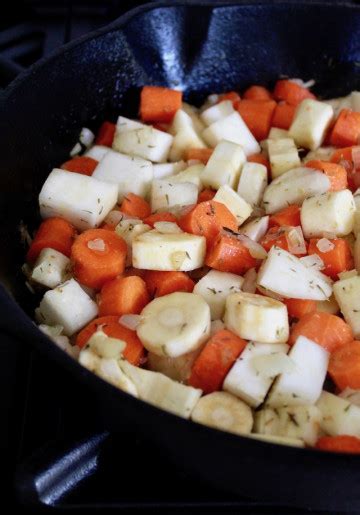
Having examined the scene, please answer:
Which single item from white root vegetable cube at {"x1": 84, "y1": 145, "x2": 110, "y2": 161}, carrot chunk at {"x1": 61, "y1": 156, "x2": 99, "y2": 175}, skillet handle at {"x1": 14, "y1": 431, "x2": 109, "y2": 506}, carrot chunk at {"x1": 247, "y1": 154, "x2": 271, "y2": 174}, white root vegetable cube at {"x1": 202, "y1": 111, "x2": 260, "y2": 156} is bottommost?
skillet handle at {"x1": 14, "y1": 431, "x2": 109, "y2": 506}

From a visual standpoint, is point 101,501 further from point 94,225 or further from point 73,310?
point 94,225

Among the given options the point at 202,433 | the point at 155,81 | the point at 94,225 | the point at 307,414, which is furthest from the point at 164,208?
the point at 202,433

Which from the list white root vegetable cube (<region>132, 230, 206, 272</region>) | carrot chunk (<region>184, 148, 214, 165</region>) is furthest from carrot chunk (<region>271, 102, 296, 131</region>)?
white root vegetable cube (<region>132, 230, 206, 272</region>)

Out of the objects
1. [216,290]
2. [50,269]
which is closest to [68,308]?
[50,269]

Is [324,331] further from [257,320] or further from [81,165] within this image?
[81,165]

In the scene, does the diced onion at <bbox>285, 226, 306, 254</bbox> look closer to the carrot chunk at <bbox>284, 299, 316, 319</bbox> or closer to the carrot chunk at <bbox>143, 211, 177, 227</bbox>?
the carrot chunk at <bbox>284, 299, 316, 319</bbox>

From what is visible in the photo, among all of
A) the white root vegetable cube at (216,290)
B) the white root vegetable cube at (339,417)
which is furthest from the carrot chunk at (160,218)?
the white root vegetable cube at (339,417)
